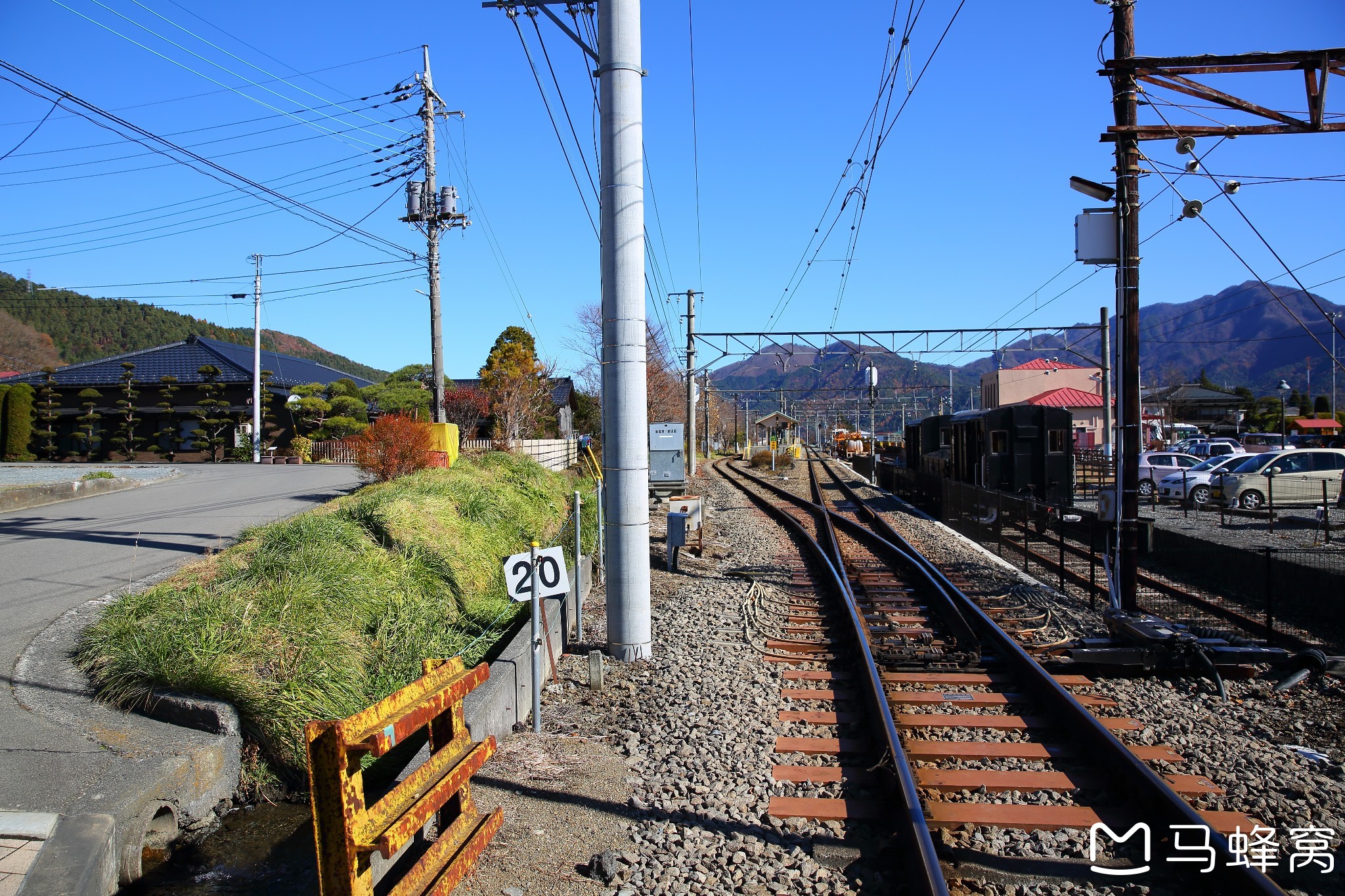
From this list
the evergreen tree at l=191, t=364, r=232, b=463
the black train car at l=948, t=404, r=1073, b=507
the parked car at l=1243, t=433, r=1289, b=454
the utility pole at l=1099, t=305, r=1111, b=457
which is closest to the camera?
the black train car at l=948, t=404, r=1073, b=507

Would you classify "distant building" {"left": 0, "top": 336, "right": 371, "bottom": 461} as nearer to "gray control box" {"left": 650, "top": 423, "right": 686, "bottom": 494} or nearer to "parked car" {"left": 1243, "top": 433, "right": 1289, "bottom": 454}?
"gray control box" {"left": 650, "top": 423, "right": 686, "bottom": 494}

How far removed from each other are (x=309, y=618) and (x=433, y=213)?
18.4 m

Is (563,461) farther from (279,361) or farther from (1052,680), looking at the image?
(1052,680)

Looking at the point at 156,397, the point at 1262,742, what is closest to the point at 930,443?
the point at 1262,742

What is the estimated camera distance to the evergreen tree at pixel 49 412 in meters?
40.3

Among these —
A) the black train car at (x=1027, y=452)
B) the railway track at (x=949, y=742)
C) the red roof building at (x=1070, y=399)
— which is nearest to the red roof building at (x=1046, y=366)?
the red roof building at (x=1070, y=399)

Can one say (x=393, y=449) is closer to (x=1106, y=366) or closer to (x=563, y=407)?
(x=1106, y=366)

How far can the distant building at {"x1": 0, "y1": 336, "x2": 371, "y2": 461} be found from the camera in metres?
42.5

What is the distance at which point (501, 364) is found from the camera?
128ft

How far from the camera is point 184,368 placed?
4534 centimetres

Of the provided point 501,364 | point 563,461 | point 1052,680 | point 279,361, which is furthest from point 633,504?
point 279,361

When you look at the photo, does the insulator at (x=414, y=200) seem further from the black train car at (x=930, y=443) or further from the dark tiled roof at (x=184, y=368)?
the dark tiled roof at (x=184, y=368)

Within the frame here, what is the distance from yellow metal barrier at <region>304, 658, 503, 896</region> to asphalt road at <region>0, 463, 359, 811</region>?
2.01 m

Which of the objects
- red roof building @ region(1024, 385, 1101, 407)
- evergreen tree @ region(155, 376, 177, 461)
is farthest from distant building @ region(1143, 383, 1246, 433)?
evergreen tree @ region(155, 376, 177, 461)
